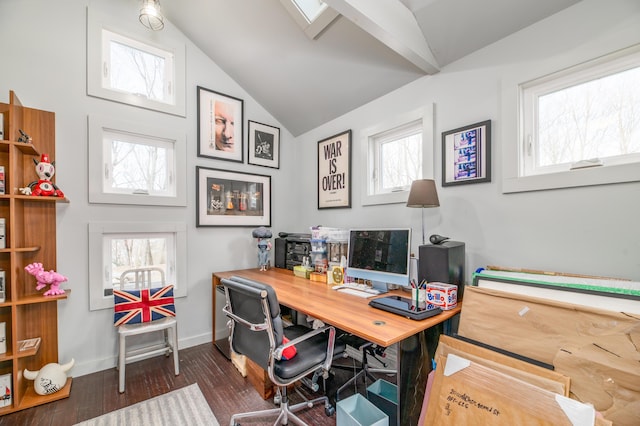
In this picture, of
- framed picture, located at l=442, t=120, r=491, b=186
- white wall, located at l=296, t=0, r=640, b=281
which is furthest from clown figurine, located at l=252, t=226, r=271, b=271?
framed picture, located at l=442, t=120, r=491, b=186

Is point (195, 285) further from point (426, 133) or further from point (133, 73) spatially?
point (426, 133)

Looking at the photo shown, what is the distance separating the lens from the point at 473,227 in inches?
71.6

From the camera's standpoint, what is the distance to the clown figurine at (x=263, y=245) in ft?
9.73

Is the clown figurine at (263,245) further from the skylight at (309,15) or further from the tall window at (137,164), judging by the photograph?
the skylight at (309,15)

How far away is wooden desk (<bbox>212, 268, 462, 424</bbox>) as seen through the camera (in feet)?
4.21

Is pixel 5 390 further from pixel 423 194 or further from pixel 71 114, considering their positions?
pixel 423 194

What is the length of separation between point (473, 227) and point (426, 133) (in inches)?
31.0

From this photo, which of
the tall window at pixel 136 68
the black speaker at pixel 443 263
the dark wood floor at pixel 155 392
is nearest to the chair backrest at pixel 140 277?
the dark wood floor at pixel 155 392

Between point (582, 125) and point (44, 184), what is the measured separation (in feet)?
11.4

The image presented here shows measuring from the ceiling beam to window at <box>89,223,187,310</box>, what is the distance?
7.55ft

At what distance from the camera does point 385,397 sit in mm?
1669

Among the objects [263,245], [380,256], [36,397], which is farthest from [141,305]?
[380,256]

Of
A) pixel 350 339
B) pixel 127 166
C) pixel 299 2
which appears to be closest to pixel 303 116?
pixel 299 2

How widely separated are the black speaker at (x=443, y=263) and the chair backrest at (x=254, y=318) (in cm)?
95
